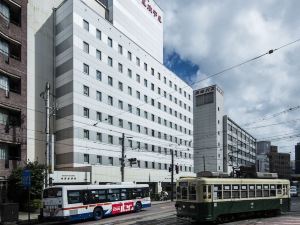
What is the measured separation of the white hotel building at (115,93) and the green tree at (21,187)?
1343 cm

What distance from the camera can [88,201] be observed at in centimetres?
3078

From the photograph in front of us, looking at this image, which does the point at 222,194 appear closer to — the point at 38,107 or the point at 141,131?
the point at 38,107

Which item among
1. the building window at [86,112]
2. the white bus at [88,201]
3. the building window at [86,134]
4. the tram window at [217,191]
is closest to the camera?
the tram window at [217,191]

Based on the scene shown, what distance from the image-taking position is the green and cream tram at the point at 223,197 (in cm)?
2438

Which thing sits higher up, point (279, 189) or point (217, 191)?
point (217, 191)

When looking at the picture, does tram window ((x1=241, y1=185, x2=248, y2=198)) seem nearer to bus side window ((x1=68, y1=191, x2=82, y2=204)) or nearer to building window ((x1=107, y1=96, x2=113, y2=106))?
bus side window ((x1=68, y1=191, x2=82, y2=204))

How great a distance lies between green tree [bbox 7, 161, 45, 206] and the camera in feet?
126

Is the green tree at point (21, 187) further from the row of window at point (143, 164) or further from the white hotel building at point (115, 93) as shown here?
the row of window at point (143, 164)

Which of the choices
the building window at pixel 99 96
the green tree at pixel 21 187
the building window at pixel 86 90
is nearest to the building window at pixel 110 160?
the building window at pixel 99 96

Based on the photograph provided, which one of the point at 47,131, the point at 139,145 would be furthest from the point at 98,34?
the point at 47,131

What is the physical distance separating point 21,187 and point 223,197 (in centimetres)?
1998

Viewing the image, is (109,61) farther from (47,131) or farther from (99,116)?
(47,131)

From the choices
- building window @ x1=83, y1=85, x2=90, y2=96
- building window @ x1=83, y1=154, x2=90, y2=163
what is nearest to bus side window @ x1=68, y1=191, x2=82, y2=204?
building window @ x1=83, y1=154, x2=90, y2=163

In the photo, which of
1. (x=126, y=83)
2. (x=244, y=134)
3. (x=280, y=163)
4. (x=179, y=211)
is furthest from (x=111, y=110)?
(x=280, y=163)
